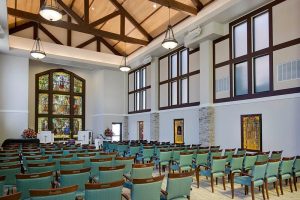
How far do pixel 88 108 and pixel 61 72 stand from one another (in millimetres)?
3157

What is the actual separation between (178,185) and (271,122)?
5848 millimetres

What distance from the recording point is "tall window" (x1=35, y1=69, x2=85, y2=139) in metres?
16.9

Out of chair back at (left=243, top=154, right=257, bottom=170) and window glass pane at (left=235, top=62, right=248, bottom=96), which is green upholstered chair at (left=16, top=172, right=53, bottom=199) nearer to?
chair back at (left=243, top=154, right=257, bottom=170)

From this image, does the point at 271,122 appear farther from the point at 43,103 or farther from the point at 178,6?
the point at 43,103

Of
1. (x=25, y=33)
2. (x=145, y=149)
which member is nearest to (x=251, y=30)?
(x=145, y=149)

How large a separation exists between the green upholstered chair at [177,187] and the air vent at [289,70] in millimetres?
5758

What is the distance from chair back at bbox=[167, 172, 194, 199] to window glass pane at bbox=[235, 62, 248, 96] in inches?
260

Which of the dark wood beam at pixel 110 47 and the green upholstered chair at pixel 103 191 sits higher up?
the dark wood beam at pixel 110 47

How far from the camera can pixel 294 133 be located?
7535 mm

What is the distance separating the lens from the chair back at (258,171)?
4.84 metres

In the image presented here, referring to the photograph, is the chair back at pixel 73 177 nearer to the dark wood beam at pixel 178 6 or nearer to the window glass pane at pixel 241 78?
the window glass pane at pixel 241 78

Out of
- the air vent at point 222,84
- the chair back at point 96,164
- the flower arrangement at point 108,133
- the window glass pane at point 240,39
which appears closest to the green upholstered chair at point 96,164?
the chair back at point 96,164

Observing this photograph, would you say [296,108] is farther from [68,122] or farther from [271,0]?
[68,122]

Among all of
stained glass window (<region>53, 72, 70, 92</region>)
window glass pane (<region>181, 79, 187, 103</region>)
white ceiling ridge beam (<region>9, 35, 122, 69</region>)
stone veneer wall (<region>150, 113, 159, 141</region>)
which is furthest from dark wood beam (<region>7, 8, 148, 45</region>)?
stained glass window (<region>53, 72, 70, 92</region>)
